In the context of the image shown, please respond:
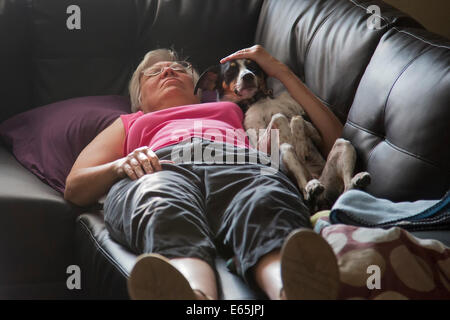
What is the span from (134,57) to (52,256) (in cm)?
110

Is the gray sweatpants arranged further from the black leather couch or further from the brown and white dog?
the brown and white dog

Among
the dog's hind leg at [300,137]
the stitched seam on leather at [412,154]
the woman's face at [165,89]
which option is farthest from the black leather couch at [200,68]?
the woman's face at [165,89]

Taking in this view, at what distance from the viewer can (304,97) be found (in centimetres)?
218

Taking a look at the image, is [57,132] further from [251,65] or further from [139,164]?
[251,65]

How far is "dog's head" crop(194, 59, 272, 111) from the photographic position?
2.48 meters

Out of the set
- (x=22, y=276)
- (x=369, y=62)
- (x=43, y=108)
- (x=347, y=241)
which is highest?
(x=369, y=62)

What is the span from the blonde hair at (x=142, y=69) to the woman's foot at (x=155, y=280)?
1363mm

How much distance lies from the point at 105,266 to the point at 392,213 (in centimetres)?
81

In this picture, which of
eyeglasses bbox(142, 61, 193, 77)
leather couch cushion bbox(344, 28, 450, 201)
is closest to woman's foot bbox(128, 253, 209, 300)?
leather couch cushion bbox(344, 28, 450, 201)

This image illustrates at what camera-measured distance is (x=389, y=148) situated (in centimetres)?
183

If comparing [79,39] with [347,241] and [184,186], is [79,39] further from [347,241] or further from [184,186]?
[347,241]

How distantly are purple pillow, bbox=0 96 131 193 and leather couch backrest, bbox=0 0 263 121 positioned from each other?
16 centimetres

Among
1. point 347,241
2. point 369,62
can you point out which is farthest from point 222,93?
point 347,241
